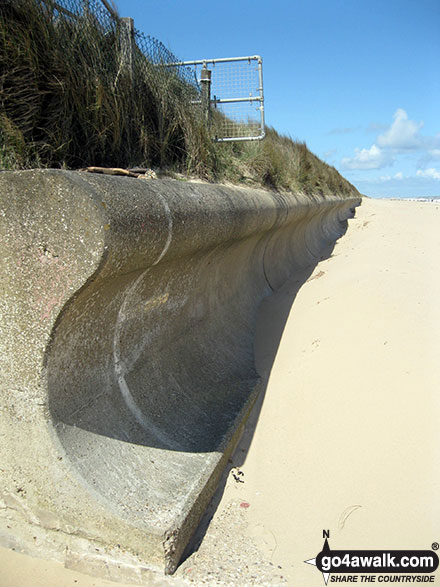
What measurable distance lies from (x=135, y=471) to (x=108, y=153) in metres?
2.11

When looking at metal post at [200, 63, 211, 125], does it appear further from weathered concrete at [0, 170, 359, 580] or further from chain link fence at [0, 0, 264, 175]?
weathered concrete at [0, 170, 359, 580]

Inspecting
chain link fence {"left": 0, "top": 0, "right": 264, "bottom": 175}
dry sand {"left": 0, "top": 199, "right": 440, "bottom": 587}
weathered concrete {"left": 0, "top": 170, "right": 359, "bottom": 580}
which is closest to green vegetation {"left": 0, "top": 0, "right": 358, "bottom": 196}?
chain link fence {"left": 0, "top": 0, "right": 264, "bottom": 175}

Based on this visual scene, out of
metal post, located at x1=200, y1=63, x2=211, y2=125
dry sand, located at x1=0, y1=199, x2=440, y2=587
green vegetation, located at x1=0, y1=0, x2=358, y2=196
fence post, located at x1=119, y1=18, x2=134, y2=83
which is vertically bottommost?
dry sand, located at x1=0, y1=199, x2=440, y2=587

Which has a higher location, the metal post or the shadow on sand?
the metal post

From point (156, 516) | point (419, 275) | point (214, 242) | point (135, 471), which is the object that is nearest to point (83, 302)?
point (135, 471)

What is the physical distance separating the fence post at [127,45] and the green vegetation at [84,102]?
14 mm

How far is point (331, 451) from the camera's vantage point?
2.24m

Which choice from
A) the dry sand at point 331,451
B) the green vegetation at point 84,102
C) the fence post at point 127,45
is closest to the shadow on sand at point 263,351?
the dry sand at point 331,451

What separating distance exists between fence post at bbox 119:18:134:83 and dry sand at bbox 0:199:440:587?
211 centimetres

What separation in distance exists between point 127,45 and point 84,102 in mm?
842

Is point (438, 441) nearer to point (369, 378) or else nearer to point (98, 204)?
point (369, 378)

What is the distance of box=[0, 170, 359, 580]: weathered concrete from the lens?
150cm

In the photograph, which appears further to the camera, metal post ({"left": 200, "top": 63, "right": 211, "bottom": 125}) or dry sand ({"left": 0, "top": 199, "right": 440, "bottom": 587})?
metal post ({"left": 200, "top": 63, "right": 211, "bottom": 125})

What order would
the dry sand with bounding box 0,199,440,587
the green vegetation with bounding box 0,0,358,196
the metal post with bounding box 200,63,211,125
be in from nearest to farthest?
the dry sand with bounding box 0,199,440,587, the green vegetation with bounding box 0,0,358,196, the metal post with bounding box 200,63,211,125
